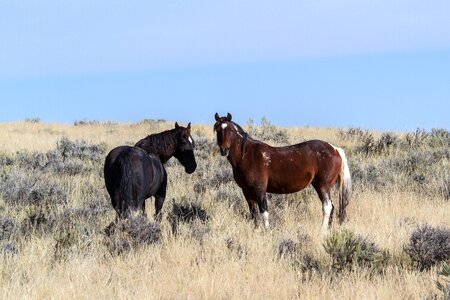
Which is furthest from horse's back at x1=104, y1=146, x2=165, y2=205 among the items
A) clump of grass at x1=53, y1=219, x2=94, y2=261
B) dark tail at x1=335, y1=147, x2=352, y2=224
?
dark tail at x1=335, y1=147, x2=352, y2=224

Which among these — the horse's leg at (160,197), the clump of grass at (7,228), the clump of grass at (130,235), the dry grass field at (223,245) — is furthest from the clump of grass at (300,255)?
the clump of grass at (7,228)

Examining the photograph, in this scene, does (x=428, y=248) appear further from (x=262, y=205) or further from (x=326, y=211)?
(x=262, y=205)

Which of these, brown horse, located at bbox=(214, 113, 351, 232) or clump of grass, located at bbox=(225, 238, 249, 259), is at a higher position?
brown horse, located at bbox=(214, 113, 351, 232)

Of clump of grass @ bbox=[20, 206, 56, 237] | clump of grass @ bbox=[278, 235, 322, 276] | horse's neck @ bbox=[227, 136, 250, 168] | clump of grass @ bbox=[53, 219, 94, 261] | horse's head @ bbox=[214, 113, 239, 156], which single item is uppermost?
horse's head @ bbox=[214, 113, 239, 156]

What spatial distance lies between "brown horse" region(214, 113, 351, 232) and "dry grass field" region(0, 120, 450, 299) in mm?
401

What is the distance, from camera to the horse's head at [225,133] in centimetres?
873

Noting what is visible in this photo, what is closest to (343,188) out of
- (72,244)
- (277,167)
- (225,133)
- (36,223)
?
(277,167)

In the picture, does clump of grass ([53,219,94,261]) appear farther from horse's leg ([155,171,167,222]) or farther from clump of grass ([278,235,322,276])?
clump of grass ([278,235,322,276])

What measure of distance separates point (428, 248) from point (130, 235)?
326 centimetres

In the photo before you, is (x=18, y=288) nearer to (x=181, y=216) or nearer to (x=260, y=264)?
(x=260, y=264)

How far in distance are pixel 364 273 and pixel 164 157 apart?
4.47 meters

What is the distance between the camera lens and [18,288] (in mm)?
5551

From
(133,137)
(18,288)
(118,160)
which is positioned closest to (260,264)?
(18,288)

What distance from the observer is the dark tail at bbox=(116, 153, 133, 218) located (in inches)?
329
